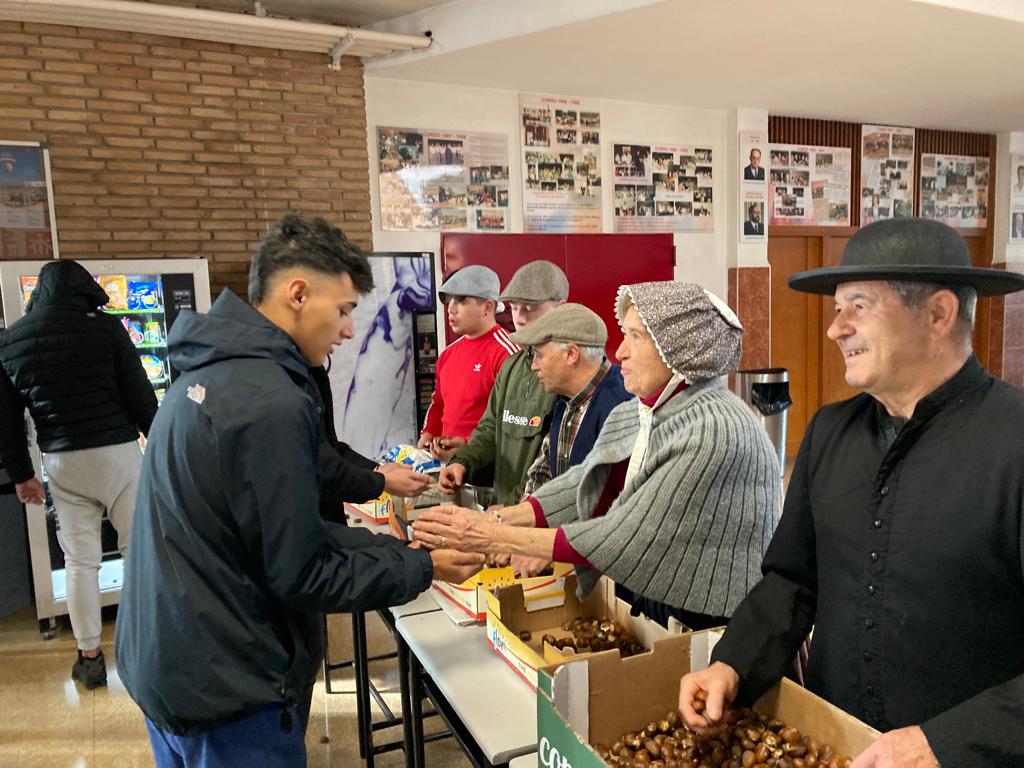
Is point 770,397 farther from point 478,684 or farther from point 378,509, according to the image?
point 478,684

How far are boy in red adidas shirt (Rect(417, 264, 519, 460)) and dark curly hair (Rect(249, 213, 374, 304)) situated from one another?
6.00ft

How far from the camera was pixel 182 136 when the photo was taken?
181 inches

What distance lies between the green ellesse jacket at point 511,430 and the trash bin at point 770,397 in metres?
3.90

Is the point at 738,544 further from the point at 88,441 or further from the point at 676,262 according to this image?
the point at 676,262

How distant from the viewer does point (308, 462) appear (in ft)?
4.65

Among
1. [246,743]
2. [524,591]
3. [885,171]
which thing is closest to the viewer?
[246,743]

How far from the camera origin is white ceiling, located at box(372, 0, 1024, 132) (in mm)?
4215

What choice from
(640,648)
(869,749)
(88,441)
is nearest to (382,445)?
(88,441)

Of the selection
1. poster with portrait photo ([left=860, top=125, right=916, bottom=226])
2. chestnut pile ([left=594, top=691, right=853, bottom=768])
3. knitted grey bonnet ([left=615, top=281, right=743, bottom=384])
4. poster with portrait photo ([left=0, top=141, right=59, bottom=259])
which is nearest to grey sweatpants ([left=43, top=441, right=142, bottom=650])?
poster with portrait photo ([left=0, top=141, right=59, bottom=259])

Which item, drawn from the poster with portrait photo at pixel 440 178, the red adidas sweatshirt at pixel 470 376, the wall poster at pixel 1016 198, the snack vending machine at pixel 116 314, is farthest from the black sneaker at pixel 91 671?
the wall poster at pixel 1016 198

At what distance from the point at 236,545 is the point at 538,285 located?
2196 millimetres

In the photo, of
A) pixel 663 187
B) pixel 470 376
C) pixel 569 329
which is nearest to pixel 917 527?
pixel 569 329

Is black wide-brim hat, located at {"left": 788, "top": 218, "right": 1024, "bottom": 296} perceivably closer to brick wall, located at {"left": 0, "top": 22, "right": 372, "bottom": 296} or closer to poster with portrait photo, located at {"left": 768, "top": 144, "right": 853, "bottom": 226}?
brick wall, located at {"left": 0, "top": 22, "right": 372, "bottom": 296}

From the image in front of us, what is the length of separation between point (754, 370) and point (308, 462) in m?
5.72
